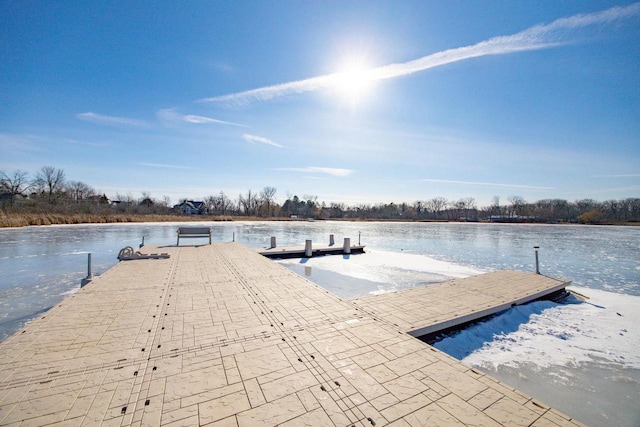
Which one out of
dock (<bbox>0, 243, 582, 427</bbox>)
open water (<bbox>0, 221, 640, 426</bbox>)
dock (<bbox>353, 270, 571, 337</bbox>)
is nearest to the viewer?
dock (<bbox>0, 243, 582, 427</bbox>)

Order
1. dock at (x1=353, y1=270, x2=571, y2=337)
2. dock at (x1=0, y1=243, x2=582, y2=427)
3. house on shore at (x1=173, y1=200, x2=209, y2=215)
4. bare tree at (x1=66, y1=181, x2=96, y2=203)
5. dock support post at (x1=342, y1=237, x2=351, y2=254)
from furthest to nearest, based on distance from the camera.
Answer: house on shore at (x1=173, y1=200, x2=209, y2=215), bare tree at (x1=66, y1=181, x2=96, y2=203), dock support post at (x1=342, y1=237, x2=351, y2=254), dock at (x1=353, y1=270, x2=571, y2=337), dock at (x1=0, y1=243, x2=582, y2=427)

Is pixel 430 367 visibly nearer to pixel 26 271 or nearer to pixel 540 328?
pixel 540 328

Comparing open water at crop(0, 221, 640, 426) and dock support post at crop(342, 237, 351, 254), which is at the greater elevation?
dock support post at crop(342, 237, 351, 254)

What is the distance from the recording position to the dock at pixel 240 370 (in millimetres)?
2086

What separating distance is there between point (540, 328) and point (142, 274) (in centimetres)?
839

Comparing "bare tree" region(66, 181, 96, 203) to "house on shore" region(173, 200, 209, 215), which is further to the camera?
"house on shore" region(173, 200, 209, 215)

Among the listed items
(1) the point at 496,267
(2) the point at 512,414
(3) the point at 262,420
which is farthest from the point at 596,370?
(1) the point at 496,267

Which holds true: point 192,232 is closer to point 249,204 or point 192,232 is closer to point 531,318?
point 531,318

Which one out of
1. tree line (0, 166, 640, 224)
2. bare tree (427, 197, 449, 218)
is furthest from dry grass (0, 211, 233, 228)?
bare tree (427, 197, 449, 218)

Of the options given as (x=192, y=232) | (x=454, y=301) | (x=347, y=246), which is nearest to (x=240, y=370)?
(x=454, y=301)

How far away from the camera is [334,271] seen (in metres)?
9.05

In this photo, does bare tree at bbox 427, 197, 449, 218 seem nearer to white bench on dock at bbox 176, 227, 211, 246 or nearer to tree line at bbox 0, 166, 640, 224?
tree line at bbox 0, 166, 640, 224

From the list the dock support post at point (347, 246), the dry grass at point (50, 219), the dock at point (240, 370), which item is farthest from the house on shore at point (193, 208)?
the dock at point (240, 370)

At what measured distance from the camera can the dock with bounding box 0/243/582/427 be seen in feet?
6.84
